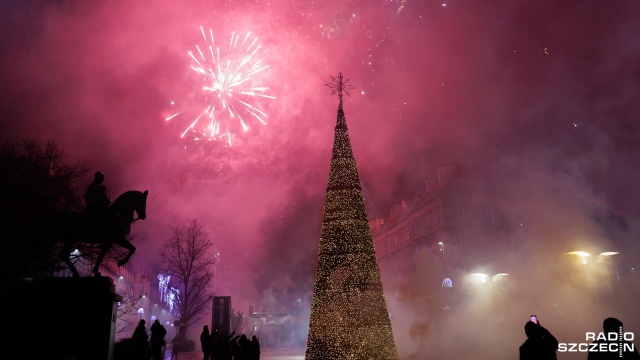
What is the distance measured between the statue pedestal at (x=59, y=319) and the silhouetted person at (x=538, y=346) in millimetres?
8079

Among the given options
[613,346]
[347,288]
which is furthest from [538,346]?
[347,288]

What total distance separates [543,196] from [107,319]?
33.9 meters

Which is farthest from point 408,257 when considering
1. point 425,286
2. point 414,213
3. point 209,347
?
point 209,347

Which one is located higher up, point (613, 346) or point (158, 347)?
point (613, 346)

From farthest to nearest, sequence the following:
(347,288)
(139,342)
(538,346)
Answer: (347,288)
(139,342)
(538,346)

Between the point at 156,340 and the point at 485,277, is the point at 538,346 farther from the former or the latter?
the point at 485,277

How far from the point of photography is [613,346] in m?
5.36

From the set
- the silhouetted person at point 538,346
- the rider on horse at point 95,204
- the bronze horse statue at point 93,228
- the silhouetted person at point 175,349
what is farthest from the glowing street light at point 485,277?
the rider on horse at point 95,204

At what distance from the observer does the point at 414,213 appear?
197 ft

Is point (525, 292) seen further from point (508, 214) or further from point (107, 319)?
point (107, 319)

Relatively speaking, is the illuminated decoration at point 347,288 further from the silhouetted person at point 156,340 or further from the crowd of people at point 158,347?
the silhouetted person at point 156,340

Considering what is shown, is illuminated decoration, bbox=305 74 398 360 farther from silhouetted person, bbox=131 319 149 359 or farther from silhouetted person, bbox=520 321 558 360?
silhouetted person, bbox=520 321 558 360

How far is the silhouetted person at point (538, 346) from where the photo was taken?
5773mm

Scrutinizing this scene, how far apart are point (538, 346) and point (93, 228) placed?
343 inches
